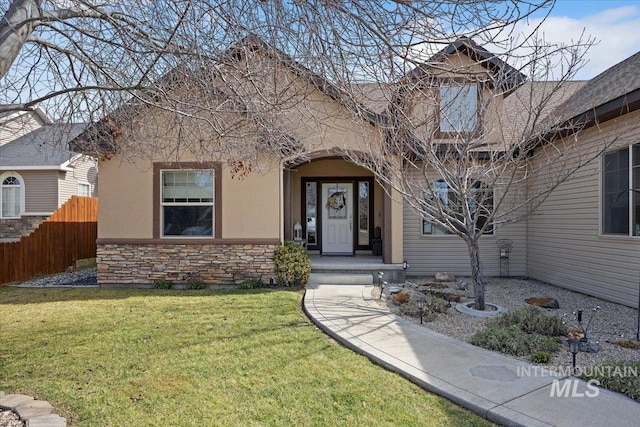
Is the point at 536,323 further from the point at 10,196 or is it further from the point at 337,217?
the point at 10,196

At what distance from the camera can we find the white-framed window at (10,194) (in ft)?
59.2

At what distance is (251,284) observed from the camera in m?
9.46

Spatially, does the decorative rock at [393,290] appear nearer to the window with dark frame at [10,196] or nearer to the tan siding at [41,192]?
the tan siding at [41,192]

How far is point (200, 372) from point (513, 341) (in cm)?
394

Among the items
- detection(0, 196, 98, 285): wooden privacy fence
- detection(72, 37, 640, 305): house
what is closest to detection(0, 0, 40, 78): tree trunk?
detection(72, 37, 640, 305): house

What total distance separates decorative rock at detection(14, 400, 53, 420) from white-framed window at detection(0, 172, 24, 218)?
17.8 m

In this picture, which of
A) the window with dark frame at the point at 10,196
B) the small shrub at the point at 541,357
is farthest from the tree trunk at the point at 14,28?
the window with dark frame at the point at 10,196

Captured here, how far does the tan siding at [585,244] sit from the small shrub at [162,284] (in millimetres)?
9479

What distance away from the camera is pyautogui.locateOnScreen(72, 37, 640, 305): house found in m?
5.82

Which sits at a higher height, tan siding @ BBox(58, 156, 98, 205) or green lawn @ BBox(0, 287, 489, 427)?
tan siding @ BBox(58, 156, 98, 205)

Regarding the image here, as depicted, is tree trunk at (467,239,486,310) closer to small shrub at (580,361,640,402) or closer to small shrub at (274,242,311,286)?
small shrub at (580,361,640,402)

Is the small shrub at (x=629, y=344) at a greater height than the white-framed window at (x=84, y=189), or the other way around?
the white-framed window at (x=84, y=189)

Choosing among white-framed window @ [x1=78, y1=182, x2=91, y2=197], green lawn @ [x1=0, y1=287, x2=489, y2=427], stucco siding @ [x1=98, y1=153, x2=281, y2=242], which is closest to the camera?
green lawn @ [x1=0, y1=287, x2=489, y2=427]

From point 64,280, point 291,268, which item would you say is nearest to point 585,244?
point 291,268
